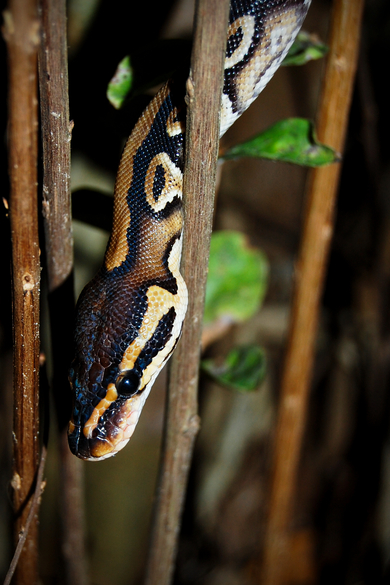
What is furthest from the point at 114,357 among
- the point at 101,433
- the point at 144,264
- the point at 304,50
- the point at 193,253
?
the point at 304,50

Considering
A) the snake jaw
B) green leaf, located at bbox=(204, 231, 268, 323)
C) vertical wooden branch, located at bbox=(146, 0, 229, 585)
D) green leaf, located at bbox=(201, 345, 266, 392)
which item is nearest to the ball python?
the snake jaw

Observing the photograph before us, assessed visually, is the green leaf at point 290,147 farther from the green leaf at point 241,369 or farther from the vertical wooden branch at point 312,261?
the green leaf at point 241,369

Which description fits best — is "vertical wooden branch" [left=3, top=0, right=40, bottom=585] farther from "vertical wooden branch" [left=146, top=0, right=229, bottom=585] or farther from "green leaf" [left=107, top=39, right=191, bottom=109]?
"green leaf" [left=107, top=39, right=191, bottom=109]

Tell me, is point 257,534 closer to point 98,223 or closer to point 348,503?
point 348,503

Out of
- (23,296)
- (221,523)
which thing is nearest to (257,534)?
(221,523)

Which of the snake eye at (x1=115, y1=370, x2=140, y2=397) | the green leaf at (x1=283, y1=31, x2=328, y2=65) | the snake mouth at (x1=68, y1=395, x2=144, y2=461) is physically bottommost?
the snake mouth at (x1=68, y1=395, x2=144, y2=461)
